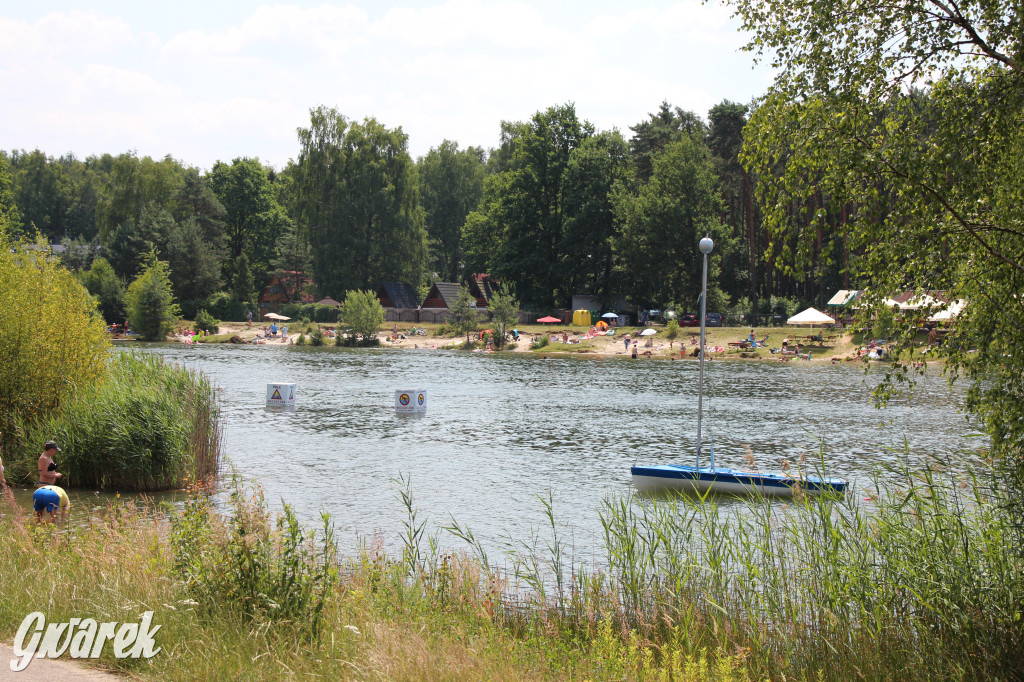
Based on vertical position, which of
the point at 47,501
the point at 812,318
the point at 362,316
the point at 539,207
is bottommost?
the point at 47,501

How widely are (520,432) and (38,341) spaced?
53.9 feet

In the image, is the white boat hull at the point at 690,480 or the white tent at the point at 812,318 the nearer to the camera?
the white boat hull at the point at 690,480

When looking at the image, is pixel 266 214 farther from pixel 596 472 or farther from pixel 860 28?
pixel 860 28

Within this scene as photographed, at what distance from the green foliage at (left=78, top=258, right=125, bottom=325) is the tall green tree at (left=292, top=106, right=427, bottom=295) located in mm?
18934

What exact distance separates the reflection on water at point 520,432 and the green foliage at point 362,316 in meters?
20.3

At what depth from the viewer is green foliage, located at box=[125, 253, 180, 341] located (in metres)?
76.3

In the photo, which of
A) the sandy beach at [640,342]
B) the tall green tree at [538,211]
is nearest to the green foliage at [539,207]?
the tall green tree at [538,211]

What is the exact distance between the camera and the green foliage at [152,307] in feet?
250

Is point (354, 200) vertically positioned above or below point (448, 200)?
below

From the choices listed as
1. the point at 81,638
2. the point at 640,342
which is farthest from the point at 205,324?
the point at 81,638

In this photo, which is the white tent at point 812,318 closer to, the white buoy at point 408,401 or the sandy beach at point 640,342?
the sandy beach at point 640,342

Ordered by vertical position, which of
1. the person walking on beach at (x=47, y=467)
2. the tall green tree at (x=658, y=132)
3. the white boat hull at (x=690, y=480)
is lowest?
the white boat hull at (x=690, y=480)

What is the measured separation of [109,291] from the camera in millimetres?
83688

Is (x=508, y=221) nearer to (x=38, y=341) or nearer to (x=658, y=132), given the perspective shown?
(x=658, y=132)
